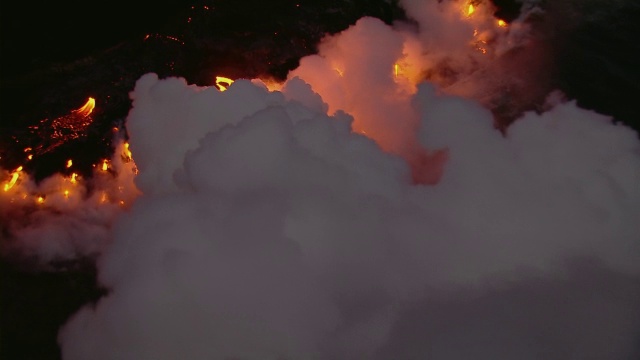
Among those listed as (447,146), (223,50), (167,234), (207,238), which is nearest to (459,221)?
(447,146)

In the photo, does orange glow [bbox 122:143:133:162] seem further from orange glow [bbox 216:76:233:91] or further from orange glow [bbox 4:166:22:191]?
orange glow [bbox 216:76:233:91]

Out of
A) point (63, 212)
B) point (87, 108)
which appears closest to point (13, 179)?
point (63, 212)

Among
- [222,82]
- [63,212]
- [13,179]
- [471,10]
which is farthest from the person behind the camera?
[471,10]

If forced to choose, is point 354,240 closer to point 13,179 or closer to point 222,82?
point 222,82

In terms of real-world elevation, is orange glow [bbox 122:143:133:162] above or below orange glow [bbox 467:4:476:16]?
below

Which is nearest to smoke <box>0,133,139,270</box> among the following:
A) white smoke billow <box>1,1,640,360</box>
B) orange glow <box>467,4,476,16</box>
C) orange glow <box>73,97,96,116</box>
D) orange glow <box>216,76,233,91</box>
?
white smoke billow <box>1,1,640,360</box>

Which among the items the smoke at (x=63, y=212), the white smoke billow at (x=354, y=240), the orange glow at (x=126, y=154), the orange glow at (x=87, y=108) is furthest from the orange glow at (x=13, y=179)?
the white smoke billow at (x=354, y=240)
